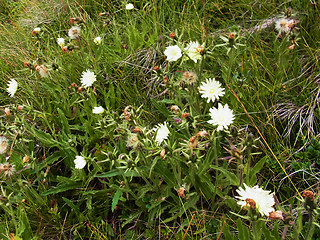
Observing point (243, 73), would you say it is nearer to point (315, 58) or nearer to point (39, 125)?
point (315, 58)

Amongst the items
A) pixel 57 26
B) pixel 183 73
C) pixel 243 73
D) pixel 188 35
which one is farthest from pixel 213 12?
pixel 57 26

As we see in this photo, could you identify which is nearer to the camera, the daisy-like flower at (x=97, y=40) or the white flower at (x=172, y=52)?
the white flower at (x=172, y=52)

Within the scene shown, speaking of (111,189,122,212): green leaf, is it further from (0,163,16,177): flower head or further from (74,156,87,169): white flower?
(0,163,16,177): flower head

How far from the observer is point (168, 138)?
7.15 ft


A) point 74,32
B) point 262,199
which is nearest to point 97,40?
point 74,32

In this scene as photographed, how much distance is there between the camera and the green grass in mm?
1867

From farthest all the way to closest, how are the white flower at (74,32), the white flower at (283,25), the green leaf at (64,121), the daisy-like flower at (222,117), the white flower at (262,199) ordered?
the white flower at (74,32) → the green leaf at (64,121) → the white flower at (283,25) → the daisy-like flower at (222,117) → the white flower at (262,199)

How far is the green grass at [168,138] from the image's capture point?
187 cm

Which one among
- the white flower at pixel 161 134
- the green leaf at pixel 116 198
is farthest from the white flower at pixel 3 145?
the white flower at pixel 161 134

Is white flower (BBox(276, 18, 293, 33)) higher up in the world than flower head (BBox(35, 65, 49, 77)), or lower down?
higher up

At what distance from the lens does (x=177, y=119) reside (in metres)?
2.15

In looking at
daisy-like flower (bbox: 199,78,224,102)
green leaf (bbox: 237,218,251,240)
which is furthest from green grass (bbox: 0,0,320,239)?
daisy-like flower (bbox: 199,78,224,102)

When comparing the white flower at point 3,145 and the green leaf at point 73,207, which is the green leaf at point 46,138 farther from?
the green leaf at point 73,207

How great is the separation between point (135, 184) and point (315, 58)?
5.04ft
